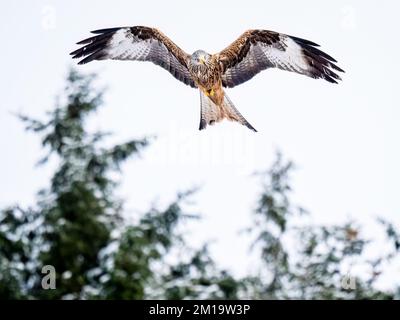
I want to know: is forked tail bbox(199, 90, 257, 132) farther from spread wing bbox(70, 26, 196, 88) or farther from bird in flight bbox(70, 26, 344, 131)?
spread wing bbox(70, 26, 196, 88)

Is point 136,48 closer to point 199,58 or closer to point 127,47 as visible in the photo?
point 127,47

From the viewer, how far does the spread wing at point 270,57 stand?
6637 mm

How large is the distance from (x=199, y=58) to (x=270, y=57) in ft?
3.56

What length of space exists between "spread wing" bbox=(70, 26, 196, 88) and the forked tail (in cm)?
32

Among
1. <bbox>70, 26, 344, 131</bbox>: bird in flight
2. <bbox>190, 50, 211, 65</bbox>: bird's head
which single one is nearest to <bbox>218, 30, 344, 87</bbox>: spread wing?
<bbox>70, 26, 344, 131</bbox>: bird in flight

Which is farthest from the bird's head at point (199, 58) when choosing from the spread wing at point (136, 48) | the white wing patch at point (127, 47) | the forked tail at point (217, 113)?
the white wing patch at point (127, 47)

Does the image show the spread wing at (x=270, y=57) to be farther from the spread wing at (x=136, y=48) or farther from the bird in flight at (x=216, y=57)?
the spread wing at (x=136, y=48)

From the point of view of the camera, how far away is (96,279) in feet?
48.9

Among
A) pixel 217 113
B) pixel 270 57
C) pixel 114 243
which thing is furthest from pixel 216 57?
pixel 114 243

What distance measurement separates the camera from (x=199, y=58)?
6070 mm

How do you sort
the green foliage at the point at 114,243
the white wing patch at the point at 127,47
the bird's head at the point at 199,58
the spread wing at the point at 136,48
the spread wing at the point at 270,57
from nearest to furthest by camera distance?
the bird's head at the point at 199,58 → the spread wing at the point at 136,48 → the spread wing at the point at 270,57 → the white wing patch at the point at 127,47 → the green foliage at the point at 114,243
